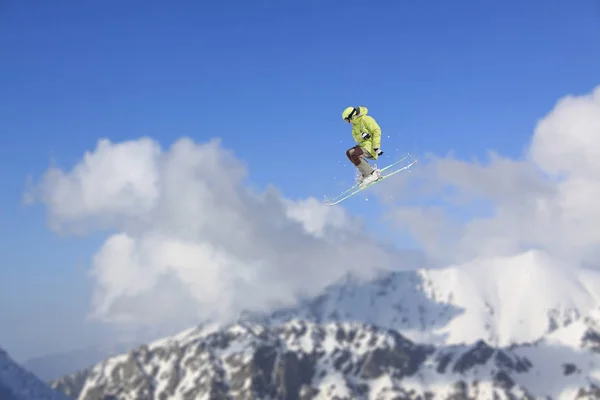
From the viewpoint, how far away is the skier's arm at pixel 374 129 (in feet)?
157

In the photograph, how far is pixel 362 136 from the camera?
1906 inches

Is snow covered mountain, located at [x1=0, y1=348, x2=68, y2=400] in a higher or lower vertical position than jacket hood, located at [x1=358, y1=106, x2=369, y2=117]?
lower

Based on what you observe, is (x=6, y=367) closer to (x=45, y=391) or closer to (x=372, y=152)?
(x=45, y=391)

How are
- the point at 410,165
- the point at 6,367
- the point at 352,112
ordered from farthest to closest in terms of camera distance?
the point at 6,367 → the point at 410,165 → the point at 352,112

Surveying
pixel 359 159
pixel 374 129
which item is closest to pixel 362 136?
pixel 374 129

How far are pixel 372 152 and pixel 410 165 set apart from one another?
5.41 meters

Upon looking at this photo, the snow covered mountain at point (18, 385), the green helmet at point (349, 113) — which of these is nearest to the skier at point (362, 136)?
the green helmet at point (349, 113)


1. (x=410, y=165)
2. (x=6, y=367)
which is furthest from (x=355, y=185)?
(x=6, y=367)

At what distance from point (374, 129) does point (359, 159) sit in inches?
152

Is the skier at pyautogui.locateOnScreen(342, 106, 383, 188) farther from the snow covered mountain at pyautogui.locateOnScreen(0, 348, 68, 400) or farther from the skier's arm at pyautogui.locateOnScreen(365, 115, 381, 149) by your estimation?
the snow covered mountain at pyautogui.locateOnScreen(0, 348, 68, 400)

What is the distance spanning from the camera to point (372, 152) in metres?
49.3

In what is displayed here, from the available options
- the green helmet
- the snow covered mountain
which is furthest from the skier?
the snow covered mountain

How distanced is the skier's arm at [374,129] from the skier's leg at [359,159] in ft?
6.06

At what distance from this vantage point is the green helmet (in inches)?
1852
